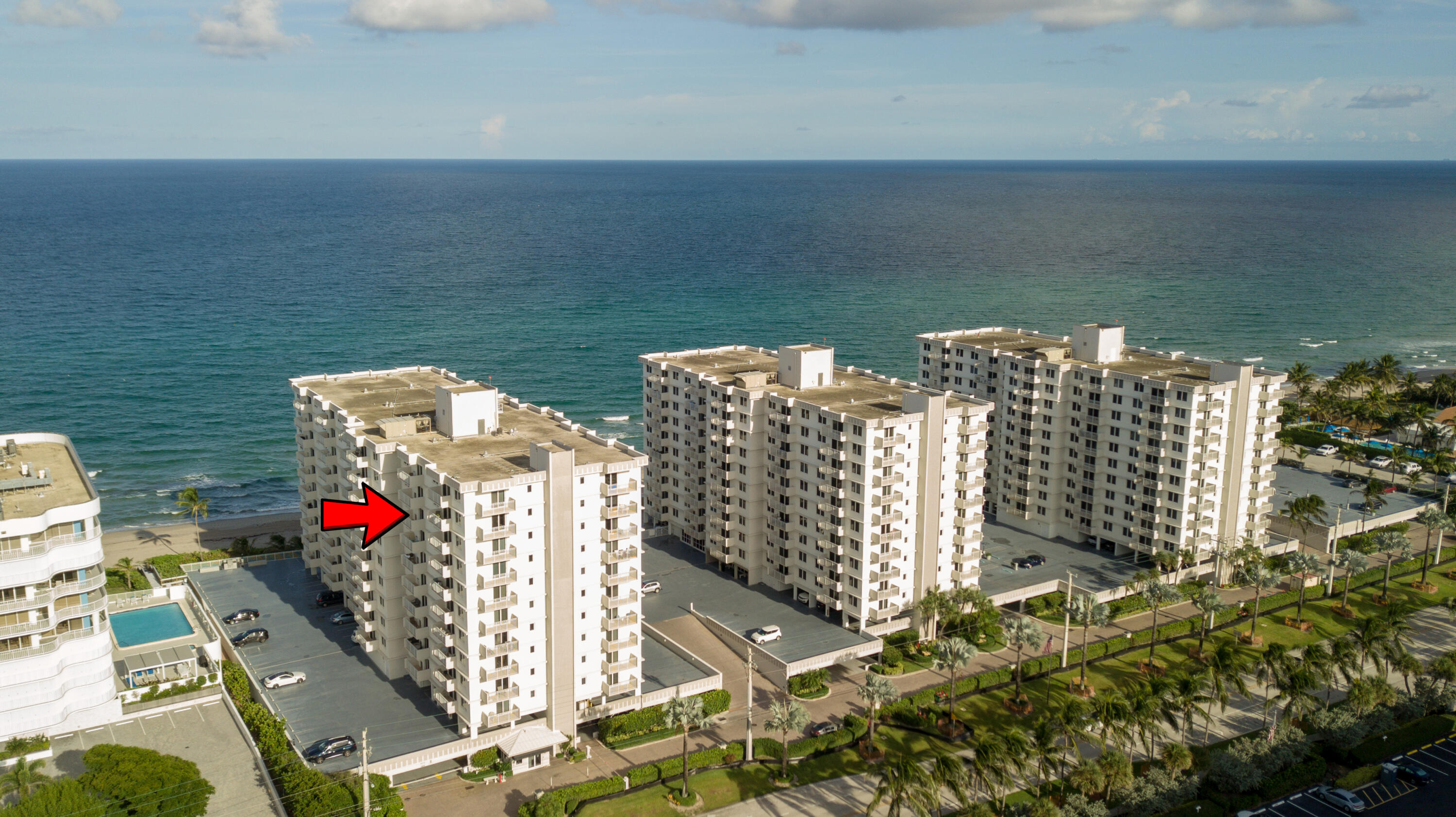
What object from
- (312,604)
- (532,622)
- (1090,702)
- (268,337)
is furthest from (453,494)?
(268,337)

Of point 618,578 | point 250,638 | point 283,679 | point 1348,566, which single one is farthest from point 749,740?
point 1348,566

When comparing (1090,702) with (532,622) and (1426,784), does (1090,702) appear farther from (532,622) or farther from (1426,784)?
(532,622)

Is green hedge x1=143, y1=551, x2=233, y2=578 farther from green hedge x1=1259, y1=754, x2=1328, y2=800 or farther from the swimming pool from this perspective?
green hedge x1=1259, y1=754, x2=1328, y2=800

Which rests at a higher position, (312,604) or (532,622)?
(532,622)

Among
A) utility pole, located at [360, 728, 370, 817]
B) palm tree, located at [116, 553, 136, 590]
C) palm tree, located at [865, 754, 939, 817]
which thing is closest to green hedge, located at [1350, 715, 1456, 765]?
palm tree, located at [116, 553, 136, 590]

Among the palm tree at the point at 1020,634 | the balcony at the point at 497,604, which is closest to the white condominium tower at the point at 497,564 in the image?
the balcony at the point at 497,604

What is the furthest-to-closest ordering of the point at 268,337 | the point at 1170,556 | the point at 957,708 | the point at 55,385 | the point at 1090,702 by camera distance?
1. the point at 268,337
2. the point at 55,385
3. the point at 1170,556
4. the point at 957,708
5. the point at 1090,702

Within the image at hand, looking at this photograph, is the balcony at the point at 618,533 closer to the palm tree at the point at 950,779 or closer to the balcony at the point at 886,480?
the balcony at the point at 886,480
